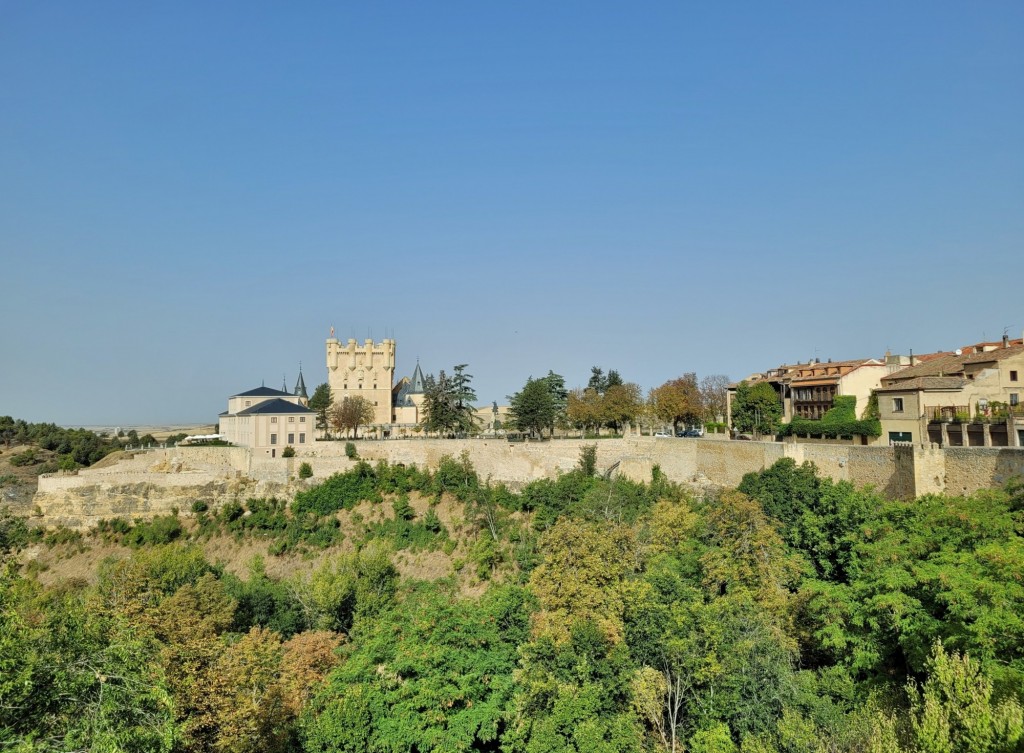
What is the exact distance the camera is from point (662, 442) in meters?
41.9

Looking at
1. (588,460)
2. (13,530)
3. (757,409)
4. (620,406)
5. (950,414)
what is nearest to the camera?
(950,414)

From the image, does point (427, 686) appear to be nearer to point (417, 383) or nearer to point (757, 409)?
point (757, 409)

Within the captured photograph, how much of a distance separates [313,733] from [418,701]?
8.64ft

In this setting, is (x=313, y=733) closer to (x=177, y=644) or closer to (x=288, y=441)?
(x=177, y=644)

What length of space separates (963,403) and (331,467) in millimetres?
37441

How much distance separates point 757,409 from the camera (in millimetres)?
46875

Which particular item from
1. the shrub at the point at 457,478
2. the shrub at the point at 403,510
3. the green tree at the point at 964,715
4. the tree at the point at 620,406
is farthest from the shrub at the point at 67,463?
the green tree at the point at 964,715

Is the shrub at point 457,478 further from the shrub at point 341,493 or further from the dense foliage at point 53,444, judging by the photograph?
the dense foliage at point 53,444

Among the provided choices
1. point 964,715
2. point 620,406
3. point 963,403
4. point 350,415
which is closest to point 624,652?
point 964,715

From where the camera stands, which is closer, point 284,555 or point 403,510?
point 284,555

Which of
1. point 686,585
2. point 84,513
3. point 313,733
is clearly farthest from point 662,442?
point 84,513

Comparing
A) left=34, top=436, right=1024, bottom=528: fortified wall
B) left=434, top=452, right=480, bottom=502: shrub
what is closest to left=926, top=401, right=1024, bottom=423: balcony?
left=34, top=436, right=1024, bottom=528: fortified wall

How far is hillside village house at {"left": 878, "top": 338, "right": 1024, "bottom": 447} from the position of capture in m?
28.0

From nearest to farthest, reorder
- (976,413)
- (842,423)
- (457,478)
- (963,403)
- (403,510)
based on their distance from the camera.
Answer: (976,413) < (963,403) < (842,423) < (403,510) < (457,478)
